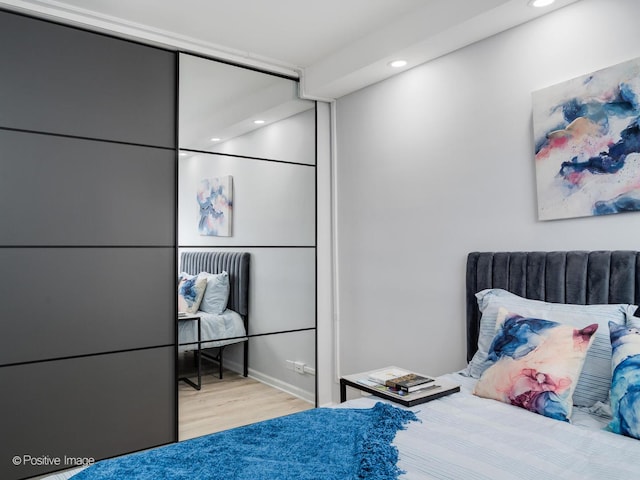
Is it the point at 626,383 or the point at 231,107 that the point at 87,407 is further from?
the point at 626,383

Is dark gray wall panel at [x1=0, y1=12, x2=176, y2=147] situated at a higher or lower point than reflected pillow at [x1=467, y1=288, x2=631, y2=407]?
higher

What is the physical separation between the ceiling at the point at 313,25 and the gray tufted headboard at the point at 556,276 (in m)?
1.24

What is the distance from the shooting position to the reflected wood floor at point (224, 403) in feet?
9.83

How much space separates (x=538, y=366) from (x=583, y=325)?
10.6 inches

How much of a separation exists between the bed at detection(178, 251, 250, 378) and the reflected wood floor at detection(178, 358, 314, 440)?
0.08 metres

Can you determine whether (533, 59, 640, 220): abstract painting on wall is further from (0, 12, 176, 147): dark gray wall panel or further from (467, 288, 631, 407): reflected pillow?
(0, 12, 176, 147): dark gray wall panel

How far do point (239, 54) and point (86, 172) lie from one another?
4.42 feet

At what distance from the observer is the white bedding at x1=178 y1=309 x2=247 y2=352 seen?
303cm

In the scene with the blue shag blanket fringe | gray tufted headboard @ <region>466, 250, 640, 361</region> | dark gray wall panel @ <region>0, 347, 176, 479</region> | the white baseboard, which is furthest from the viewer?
the white baseboard

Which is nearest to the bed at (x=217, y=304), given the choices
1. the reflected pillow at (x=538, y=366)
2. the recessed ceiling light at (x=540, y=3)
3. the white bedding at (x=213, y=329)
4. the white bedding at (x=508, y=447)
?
the white bedding at (x=213, y=329)

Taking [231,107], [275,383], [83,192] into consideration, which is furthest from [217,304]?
[231,107]

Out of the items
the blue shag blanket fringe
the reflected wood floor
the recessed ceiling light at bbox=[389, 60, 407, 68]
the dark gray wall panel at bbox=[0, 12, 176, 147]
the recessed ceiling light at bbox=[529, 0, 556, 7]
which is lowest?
the reflected wood floor

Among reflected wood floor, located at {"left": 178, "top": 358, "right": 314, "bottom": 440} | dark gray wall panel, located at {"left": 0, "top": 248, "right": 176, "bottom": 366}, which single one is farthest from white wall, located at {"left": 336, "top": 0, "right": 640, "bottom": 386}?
dark gray wall panel, located at {"left": 0, "top": 248, "right": 176, "bottom": 366}

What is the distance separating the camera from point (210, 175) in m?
3.17
